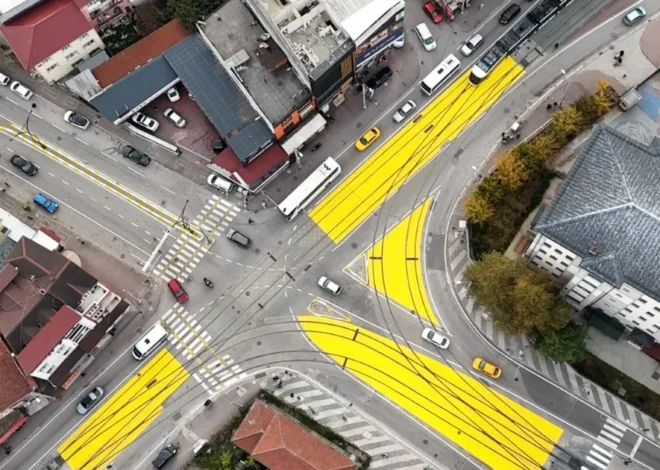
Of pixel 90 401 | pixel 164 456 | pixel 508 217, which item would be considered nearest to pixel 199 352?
pixel 164 456

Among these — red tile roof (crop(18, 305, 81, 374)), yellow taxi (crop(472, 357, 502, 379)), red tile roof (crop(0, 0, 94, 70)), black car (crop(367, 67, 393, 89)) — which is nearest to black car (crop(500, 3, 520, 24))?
black car (crop(367, 67, 393, 89))

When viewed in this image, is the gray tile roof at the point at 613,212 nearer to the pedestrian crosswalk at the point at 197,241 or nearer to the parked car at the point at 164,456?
the pedestrian crosswalk at the point at 197,241

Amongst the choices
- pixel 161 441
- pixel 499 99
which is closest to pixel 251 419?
pixel 161 441

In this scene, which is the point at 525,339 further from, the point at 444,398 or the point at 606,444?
the point at 606,444

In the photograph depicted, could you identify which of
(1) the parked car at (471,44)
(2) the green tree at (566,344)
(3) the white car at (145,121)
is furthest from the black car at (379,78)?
(2) the green tree at (566,344)

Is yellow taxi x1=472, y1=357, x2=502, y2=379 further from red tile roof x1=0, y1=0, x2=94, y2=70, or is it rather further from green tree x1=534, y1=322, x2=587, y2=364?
red tile roof x1=0, y1=0, x2=94, y2=70

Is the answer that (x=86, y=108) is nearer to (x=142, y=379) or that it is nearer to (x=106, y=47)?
(x=106, y=47)
